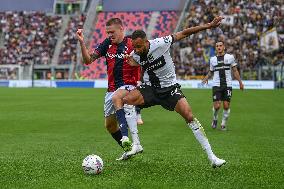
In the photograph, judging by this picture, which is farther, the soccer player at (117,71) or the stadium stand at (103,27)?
the stadium stand at (103,27)

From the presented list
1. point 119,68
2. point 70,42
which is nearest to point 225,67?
point 119,68

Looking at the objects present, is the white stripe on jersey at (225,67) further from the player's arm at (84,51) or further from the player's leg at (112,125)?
the player's arm at (84,51)

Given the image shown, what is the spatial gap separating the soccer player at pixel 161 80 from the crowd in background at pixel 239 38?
40.3m

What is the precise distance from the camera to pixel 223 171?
8.48m

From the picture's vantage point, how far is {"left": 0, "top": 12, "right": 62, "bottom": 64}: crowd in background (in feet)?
201

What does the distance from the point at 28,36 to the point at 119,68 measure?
55.7m

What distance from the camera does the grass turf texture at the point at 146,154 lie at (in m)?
7.66

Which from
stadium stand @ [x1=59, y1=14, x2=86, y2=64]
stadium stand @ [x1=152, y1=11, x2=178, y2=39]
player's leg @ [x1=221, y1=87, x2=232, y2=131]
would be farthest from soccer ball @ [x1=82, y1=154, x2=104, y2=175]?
stadium stand @ [x1=152, y1=11, x2=178, y2=39]

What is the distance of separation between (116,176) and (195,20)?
49.2 m

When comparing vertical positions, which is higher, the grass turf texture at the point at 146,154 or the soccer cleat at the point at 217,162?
the soccer cleat at the point at 217,162

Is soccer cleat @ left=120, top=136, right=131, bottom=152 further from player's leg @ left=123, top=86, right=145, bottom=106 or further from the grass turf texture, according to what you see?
player's leg @ left=123, top=86, right=145, bottom=106

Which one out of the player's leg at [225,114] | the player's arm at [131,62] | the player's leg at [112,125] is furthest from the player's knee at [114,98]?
the player's leg at [225,114]

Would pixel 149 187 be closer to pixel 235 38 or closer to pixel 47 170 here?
pixel 47 170

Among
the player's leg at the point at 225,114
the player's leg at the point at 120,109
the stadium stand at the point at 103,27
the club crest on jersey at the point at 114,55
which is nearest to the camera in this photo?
the player's leg at the point at 120,109
